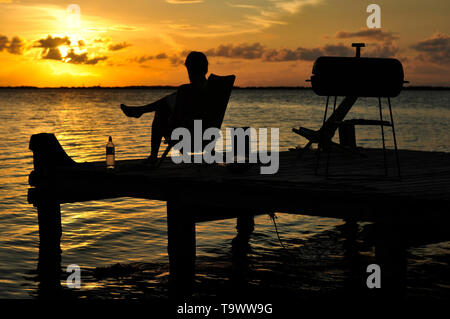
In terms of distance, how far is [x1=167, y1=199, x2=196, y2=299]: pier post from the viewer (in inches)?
327

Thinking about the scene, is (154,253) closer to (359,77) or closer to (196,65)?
(196,65)

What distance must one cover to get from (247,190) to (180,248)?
148 centimetres

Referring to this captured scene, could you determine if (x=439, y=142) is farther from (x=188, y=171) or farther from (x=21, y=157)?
(x=188, y=171)

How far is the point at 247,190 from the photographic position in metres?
7.45

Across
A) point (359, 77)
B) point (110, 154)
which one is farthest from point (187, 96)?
point (359, 77)

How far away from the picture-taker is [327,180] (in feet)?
25.4

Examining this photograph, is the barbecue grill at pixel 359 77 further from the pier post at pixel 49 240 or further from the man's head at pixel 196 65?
the pier post at pixel 49 240

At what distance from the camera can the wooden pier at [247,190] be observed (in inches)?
260

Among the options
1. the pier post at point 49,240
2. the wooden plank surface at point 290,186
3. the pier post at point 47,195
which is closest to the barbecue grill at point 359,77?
the wooden plank surface at point 290,186

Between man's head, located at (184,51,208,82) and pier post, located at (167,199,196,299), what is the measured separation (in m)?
1.66

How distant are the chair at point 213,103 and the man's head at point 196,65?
0.90 ft

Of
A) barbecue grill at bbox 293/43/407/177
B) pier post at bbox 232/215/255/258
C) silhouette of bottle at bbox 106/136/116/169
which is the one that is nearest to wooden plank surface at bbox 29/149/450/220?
silhouette of bottle at bbox 106/136/116/169

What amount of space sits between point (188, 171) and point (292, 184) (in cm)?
192
